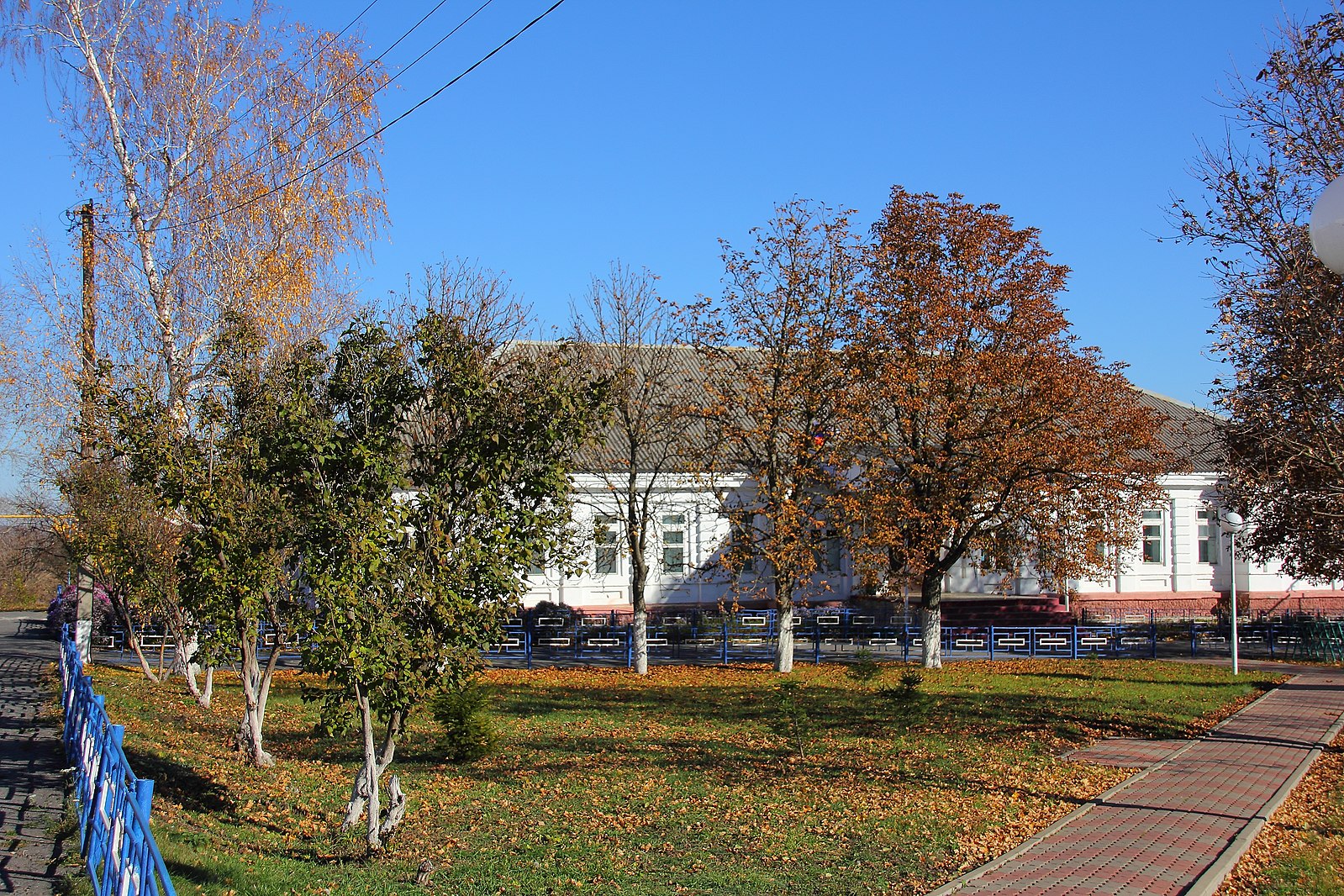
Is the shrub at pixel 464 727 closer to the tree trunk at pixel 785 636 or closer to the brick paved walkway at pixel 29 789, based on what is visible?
the brick paved walkway at pixel 29 789

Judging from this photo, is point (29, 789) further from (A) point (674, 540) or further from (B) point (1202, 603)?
(B) point (1202, 603)

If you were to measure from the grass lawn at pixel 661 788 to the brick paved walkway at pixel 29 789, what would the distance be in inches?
34.7

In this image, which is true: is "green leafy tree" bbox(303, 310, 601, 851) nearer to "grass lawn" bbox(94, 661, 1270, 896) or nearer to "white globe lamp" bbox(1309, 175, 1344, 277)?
"grass lawn" bbox(94, 661, 1270, 896)

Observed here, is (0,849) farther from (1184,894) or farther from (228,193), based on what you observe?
(228,193)

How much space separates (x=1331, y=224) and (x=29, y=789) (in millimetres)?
11491

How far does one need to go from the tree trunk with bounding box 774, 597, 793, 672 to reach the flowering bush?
1645 centimetres

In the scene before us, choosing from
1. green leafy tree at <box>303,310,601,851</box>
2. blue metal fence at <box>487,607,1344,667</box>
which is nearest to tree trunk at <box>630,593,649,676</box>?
blue metal fence at <box>487,607,1344,667</box>

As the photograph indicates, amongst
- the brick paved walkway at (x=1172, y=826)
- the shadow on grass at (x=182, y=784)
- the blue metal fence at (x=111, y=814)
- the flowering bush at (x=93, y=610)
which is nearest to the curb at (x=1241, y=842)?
the brick paved walkway at (x=1172, y=826)

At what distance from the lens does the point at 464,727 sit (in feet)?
44.6

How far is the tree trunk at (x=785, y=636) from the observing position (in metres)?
23.9

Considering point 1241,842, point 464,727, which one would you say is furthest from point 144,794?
point 1241,842

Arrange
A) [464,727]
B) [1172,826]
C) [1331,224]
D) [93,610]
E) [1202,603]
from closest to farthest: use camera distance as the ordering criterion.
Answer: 1. [1331,224]
2. [1172,826]
3. [464,727]
4. [93,610]
5. [1202,603]

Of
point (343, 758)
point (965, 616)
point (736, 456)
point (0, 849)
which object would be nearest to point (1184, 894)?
point (0, 849)

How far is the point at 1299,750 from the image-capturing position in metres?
14.3
